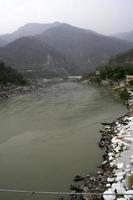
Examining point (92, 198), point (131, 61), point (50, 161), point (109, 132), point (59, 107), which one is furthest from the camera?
point (131, 61)

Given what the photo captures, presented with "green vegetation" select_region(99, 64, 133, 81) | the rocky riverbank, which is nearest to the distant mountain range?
"green vegetation" select_region(99, 64, 133, 81)

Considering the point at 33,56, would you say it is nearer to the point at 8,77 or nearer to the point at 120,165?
the point at 8,77

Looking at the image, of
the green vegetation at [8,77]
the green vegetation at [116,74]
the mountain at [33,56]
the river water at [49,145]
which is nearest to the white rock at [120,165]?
the river water at [49,145]

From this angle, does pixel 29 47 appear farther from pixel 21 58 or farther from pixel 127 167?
pixel 127 167

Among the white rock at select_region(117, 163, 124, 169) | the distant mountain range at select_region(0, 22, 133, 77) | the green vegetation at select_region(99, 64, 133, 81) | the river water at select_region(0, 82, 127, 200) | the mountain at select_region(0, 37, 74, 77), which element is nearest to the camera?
the white rock at select_region(117, 163, 124, 169)

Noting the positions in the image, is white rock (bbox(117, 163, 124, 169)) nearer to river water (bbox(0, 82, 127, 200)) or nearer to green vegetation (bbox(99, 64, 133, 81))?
river water (bbox(0, 82, 127, 200))

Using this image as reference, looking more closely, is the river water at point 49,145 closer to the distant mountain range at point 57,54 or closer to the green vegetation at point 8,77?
the green vegetation at point 8,77

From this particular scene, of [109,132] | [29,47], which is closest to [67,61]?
[29,47]
